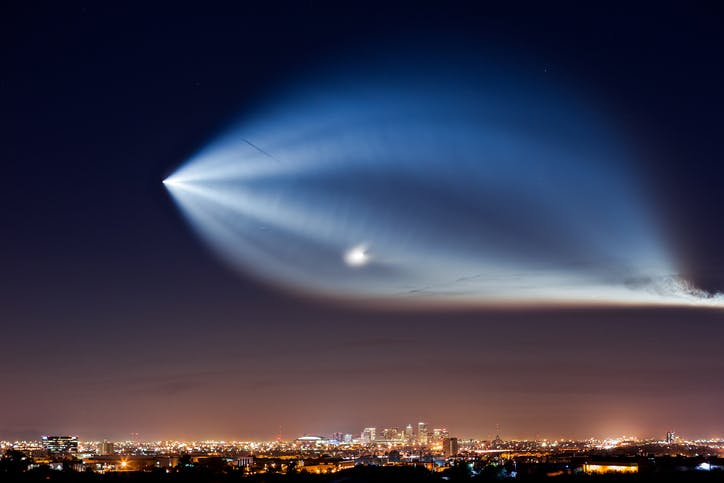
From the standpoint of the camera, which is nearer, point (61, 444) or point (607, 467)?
point (607, 467)

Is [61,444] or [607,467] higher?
[61,444]

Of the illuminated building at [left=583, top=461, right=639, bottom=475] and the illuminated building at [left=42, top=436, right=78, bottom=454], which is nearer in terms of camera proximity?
the illuminated building at [left=583, top=461, right=639, bottom=475]

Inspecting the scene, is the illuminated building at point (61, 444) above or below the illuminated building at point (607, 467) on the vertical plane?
above

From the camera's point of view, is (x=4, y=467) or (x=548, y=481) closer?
(x=548, y=481)

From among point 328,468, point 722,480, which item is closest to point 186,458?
point 328,468

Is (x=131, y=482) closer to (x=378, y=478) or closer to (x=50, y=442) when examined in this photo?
(x=378, y=478)

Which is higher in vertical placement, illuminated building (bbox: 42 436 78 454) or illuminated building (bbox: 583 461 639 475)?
illuminated building (bbox: 42 436 78 454)

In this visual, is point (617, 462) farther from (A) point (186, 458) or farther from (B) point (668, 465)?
(A) point (186, 458)

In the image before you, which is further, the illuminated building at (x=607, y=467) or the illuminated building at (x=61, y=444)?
the illuminated building at (x=61, y=444)

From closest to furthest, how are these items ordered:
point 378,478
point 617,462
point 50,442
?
point 378,478 < point 617,462 < point 50,442

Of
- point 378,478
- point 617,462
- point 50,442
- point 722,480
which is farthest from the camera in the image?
point 50,442

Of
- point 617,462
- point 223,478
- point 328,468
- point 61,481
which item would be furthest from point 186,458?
point 617,462
